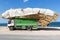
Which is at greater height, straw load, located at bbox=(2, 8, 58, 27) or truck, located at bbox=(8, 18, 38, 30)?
straw load, located at bbox=(2, 8, 58, 27)

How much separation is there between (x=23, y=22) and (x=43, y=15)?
3.50 m

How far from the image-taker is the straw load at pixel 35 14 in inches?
1300

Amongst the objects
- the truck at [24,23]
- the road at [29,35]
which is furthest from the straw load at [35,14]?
the road at [29,35]

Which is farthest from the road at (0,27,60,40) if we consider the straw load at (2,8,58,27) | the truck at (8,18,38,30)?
the straw load at (2,8,58,27)

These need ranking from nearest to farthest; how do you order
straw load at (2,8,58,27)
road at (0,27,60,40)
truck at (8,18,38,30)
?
road at (0,27,60,40)
truck at (8,18,38,30)
straw load at (2,8,58,27)

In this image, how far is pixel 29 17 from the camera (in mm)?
32938

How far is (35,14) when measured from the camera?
33.1m

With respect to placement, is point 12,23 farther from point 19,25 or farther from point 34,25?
point 34,25

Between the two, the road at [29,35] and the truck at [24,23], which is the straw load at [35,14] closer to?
the truck at [24,23]

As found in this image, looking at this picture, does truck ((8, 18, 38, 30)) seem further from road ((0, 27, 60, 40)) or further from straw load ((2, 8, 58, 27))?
road ((0, 27, 60, 40))

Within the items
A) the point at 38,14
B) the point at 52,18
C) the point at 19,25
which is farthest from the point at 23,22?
the point at 52,18

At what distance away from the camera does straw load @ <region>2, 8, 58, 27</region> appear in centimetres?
3303

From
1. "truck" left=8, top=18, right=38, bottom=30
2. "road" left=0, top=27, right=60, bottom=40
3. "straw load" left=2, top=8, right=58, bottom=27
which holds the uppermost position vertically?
"straw load" left=2, top=8, right=58, bottom=27

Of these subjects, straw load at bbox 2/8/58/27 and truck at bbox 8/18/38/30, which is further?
straw load at bbox 2/8/58/27
